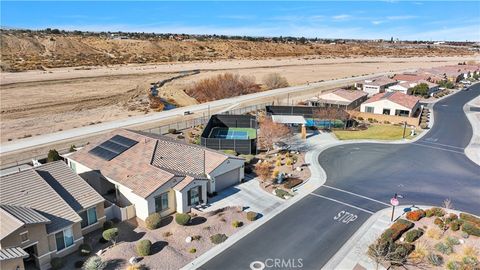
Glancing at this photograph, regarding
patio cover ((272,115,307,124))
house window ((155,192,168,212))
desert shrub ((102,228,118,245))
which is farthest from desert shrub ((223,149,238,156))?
desert shrub ((102,228,118,245))

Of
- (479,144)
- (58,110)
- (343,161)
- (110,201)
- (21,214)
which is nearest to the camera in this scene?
(21,214)

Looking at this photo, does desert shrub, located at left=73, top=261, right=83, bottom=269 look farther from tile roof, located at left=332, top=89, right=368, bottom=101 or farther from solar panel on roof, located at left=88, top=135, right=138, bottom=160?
tile roof, located at left=332, top=89, right=368, bottom=101

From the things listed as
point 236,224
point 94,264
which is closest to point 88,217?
point 94,264

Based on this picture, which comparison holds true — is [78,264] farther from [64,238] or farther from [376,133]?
[376,133]

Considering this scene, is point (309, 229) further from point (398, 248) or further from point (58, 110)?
point (58, 110)

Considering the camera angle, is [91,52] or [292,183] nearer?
[292,183]

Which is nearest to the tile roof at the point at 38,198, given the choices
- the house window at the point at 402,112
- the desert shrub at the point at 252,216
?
the desert shrub at the point at 252,216

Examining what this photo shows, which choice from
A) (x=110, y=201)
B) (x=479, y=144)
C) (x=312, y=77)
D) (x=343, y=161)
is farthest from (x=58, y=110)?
(x=312, y=77)
